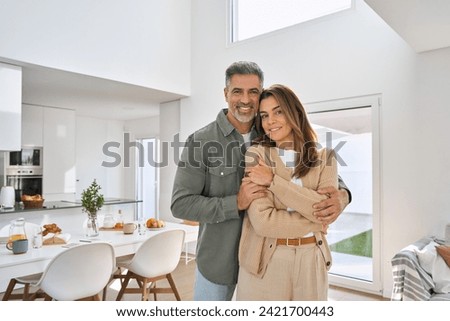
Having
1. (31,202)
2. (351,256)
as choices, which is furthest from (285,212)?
(31,202)

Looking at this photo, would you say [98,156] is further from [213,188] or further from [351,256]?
[213,188]

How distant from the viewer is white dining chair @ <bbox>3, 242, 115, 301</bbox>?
195cm

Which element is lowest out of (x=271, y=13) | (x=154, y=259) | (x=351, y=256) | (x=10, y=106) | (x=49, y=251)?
(x=351, y=256)

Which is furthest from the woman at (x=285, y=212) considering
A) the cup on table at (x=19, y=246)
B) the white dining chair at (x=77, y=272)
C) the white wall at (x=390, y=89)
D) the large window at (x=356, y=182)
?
the large window at (x=356, y=182)

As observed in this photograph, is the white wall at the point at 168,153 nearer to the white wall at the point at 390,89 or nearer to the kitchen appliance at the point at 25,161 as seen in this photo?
the white wall at the point at 390,89

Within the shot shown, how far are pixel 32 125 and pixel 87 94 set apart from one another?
1.14m

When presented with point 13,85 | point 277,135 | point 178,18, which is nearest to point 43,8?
point 13,85

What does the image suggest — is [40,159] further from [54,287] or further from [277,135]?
[277,135]

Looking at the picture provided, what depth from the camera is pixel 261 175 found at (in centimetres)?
107

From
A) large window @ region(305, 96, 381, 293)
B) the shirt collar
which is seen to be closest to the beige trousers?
the shirt collar

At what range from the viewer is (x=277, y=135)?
44.4 inches

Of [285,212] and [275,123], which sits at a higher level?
[275,123]

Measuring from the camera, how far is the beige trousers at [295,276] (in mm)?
1064

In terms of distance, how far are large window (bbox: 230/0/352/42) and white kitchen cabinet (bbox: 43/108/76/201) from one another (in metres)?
2.78
